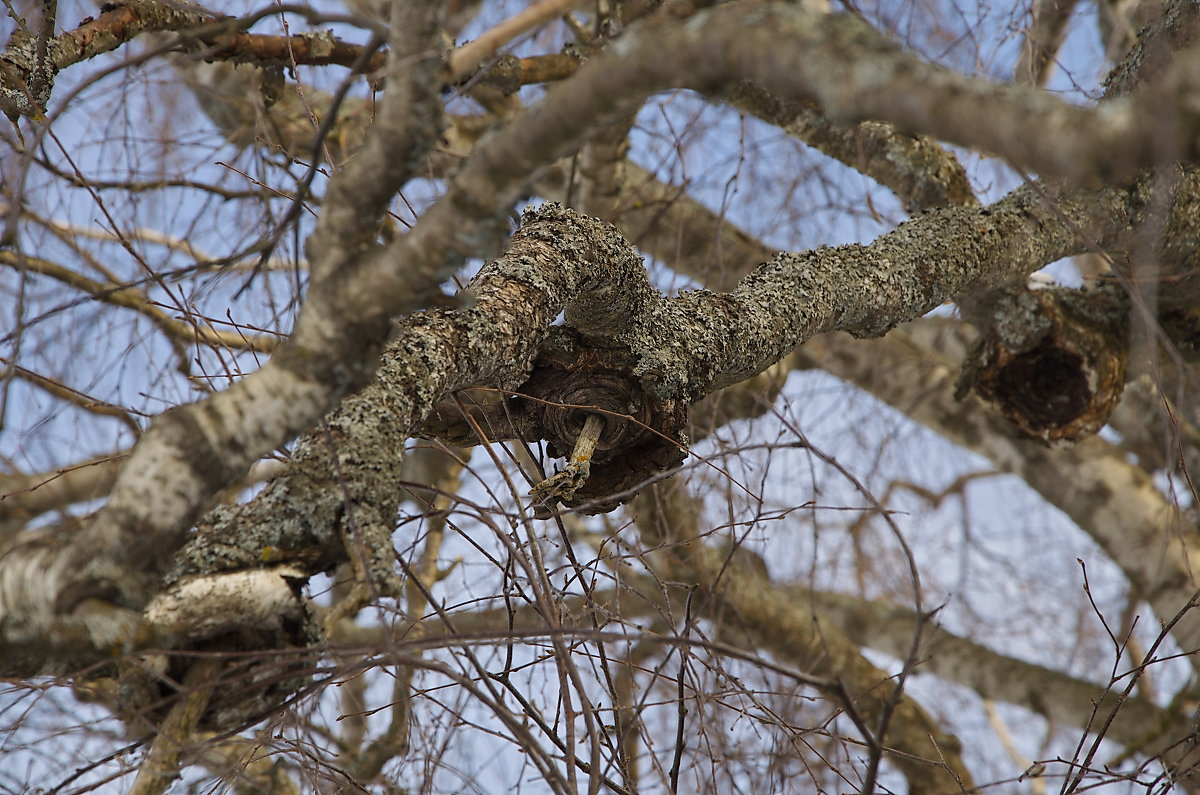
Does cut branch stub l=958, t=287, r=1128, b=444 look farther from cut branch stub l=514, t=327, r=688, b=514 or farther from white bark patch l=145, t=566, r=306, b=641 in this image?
white bark patch l=145, t=566, r=306, b=641

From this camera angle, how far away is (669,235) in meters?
3.47

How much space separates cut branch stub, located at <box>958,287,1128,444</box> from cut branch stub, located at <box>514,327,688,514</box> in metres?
1.37

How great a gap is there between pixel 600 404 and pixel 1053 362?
1.72 meters

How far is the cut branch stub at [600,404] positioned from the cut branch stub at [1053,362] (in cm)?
137

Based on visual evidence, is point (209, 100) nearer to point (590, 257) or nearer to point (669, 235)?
point (669, 235)

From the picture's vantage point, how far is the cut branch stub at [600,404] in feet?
5.24

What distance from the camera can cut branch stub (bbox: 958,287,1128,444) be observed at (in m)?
2.50

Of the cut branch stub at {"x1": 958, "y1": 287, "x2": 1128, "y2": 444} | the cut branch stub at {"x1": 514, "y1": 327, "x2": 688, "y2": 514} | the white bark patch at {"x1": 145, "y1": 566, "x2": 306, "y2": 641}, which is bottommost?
the white bark patch at {"x1": 145, "y1": 566, "x2": 306, "y2": 641}

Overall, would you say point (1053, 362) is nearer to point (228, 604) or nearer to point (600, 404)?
point (600, 404)

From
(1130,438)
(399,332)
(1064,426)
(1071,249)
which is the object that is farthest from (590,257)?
(1130,438)

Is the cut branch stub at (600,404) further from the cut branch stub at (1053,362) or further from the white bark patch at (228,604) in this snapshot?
the cut branch stub at (1053,362)

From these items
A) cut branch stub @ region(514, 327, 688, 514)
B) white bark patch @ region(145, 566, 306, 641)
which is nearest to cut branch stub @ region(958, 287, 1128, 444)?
cut branch stub @ region(514, 327, 688, 514)

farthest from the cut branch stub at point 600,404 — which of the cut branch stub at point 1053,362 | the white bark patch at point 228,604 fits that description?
the cut branch stub at point 1053,362

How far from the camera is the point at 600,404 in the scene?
1.59 metres
